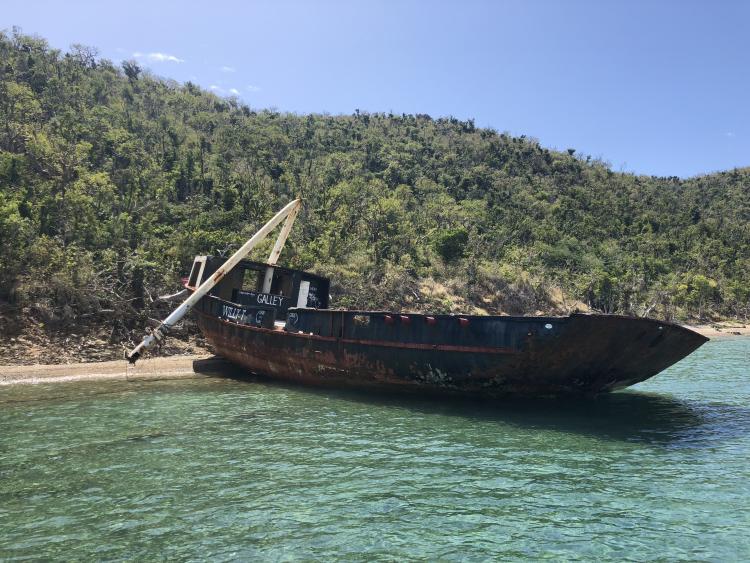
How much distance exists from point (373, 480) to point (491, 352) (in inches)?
215

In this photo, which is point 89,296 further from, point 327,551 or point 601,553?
point 601,553

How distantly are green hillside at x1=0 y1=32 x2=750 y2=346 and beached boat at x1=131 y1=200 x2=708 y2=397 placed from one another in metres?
9.44

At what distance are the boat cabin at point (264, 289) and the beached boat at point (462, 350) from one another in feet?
5.87

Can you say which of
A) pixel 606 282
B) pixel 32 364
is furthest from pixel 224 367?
pixel 606 282

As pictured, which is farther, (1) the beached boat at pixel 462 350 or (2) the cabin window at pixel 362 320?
(2) the cabin window at pixel 362 320

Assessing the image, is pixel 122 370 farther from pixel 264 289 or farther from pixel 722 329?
pixel 722 329

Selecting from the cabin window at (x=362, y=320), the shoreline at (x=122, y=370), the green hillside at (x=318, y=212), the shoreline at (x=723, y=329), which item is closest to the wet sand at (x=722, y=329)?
the shoreline at (x=723, y=329)

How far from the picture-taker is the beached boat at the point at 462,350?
11422mm

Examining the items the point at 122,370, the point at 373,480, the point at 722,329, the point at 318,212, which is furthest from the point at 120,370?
the point at 722,329

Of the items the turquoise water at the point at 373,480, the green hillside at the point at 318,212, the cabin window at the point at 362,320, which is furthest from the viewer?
the green hillside at the point at 318,212

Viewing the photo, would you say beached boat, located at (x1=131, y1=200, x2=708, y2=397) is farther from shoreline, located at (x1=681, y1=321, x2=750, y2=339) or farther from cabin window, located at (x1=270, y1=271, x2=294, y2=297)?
shoreline, located at (x1=681, y1=321, x2=750, y2=339)

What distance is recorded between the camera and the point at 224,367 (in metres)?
18.6

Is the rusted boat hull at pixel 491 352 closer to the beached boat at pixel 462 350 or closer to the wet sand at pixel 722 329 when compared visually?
the beached boat at pixel 462 350

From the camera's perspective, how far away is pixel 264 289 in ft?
63.3
